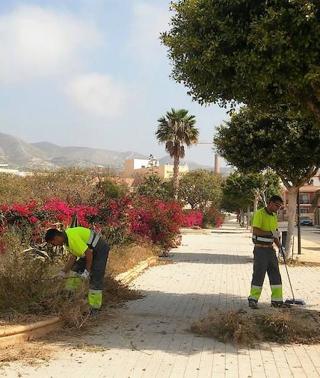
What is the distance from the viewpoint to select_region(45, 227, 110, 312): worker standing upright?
7.61 meters

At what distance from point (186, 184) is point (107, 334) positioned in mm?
60467

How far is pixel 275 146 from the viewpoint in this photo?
15.6 metres

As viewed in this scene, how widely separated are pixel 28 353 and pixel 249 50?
172 inches

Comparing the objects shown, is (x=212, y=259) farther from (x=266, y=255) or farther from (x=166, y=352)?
(x=166, y=352)

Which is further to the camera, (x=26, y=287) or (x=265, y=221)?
Result: (x=265, y=221)

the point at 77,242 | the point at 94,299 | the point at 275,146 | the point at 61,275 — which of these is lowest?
the point at 94,299

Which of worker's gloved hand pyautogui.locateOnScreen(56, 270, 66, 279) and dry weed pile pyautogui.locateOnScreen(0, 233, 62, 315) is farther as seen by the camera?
worker's gloved hand pyautogui.locateOnScreen(56, 270, 66, 279)

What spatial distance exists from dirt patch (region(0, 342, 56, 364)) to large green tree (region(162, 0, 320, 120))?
4038 millimetres

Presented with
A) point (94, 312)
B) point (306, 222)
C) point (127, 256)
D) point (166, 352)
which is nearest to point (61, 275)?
point (94, 312)

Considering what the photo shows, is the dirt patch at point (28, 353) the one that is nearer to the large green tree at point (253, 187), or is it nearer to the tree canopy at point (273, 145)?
the tree canopy at point (273, 145)

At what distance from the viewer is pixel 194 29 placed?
7.82 metres

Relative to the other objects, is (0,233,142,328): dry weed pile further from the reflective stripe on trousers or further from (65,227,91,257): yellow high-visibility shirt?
(65,227,91,257): yellow high-visibility shirt

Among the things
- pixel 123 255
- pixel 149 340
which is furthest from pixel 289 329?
pixel 123 255

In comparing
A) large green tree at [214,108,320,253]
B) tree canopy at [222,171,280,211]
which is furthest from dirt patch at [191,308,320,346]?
tree canopy at [222,171,280,211]
